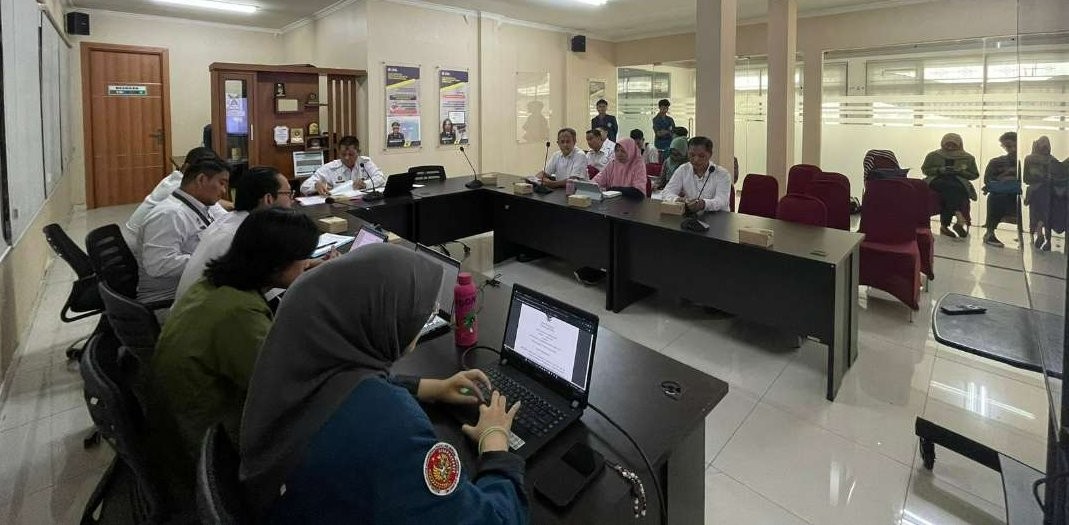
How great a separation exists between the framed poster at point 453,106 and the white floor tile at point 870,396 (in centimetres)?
559

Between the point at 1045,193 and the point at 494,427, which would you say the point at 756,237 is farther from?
the point at 494,427

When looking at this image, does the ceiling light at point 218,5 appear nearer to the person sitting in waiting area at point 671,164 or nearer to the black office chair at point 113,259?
the black office chair at point 113,259

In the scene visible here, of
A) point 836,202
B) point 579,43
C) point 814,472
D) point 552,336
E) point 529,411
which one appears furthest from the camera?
point 579,43

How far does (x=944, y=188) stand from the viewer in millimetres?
6102

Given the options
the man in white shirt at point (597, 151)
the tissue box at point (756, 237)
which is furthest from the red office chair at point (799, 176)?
the tissue box at point (756, 237)

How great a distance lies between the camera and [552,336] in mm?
1402

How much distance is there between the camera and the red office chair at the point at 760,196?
4621mm

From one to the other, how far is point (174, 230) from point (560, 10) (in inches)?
245

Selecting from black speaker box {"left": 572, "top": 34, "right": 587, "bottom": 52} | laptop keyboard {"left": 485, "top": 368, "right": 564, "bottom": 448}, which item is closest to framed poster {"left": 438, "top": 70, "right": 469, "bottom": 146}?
black speaker box {"left": 572, "top": 34, "right": 587, "bottom": 52}

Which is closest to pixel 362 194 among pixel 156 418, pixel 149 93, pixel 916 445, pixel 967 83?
pixel 156 418

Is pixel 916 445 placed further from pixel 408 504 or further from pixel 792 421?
pixel 408 504

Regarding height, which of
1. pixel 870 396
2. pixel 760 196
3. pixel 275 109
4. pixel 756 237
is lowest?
pixel 870 396

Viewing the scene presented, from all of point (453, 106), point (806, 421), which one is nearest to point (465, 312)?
point (806, 421)

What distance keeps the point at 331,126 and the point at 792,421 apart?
6.08 metres
